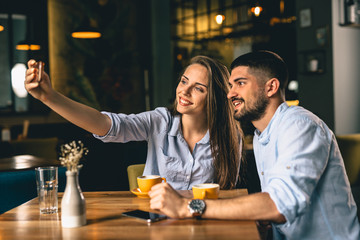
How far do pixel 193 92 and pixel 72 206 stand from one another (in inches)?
42.5

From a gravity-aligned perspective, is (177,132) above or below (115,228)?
above

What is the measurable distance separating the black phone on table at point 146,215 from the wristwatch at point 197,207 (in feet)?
0.33

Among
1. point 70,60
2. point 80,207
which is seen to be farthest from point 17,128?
point 80,207

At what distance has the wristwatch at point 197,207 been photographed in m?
1.25

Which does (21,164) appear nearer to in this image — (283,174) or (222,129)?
(222,129)

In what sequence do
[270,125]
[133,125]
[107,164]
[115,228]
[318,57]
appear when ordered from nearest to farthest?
[115,228] < [270,125] < [133,125] < [107,164] < [318,57]

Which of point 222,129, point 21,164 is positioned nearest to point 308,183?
point 222,129

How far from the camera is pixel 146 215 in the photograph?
4.33ft

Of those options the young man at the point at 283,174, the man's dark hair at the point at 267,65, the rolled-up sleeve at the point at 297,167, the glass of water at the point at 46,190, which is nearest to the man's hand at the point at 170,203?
the young man at the point at 283,174

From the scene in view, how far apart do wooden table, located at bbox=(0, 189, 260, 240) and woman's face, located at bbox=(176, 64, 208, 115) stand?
0.76 metres

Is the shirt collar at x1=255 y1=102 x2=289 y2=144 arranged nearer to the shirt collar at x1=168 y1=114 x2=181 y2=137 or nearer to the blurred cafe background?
the shirt collar at x1=168 y1=114 x2=181 y2=137

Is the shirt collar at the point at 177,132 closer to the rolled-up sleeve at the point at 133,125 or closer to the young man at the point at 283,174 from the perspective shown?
the rolled-up sleeve at the point at 133,125

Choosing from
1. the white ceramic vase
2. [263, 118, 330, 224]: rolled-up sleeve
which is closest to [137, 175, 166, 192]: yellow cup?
the white ceramic vase

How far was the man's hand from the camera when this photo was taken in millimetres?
1262
